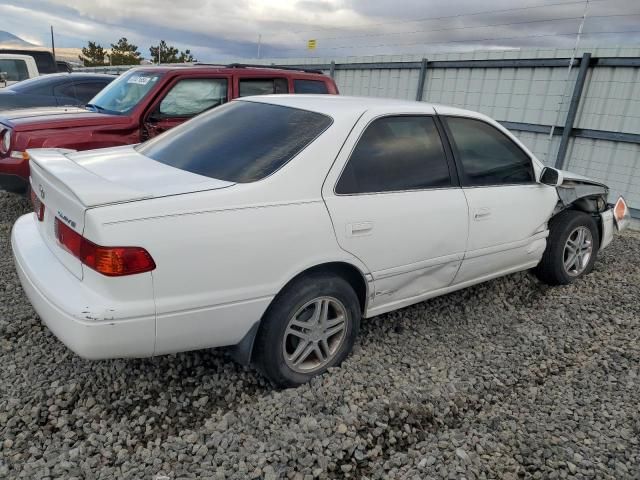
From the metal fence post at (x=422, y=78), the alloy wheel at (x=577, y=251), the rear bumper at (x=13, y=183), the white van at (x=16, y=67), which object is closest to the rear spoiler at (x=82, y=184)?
the rear bumper at (x=13, y=183)

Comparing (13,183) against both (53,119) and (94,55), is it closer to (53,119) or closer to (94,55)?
(53,119)

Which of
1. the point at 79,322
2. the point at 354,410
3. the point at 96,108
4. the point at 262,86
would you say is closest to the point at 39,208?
the point at 79,322

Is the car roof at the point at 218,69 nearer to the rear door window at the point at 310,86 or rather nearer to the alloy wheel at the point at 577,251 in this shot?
the rear door window at the point at 310,86

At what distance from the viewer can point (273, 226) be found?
7.93 ft

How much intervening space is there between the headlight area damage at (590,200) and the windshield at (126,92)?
14.4 feet

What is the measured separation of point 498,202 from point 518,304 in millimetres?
1110

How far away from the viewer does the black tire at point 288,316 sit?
2562 mm

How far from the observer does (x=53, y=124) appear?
4.89 metres

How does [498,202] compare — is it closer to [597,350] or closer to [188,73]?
[597,350]

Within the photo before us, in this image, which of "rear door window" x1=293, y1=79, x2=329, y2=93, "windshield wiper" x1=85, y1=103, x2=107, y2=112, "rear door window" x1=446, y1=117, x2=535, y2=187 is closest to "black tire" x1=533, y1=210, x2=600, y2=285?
"rear door window" x1=446, y1=117, x2=535, y2=187

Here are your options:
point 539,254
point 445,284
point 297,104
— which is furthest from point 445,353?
point 297,104

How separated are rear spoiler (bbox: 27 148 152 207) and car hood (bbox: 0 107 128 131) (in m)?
2.32

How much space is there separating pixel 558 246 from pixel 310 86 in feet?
12.3

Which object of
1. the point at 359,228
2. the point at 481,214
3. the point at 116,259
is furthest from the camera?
the point at 481,214
